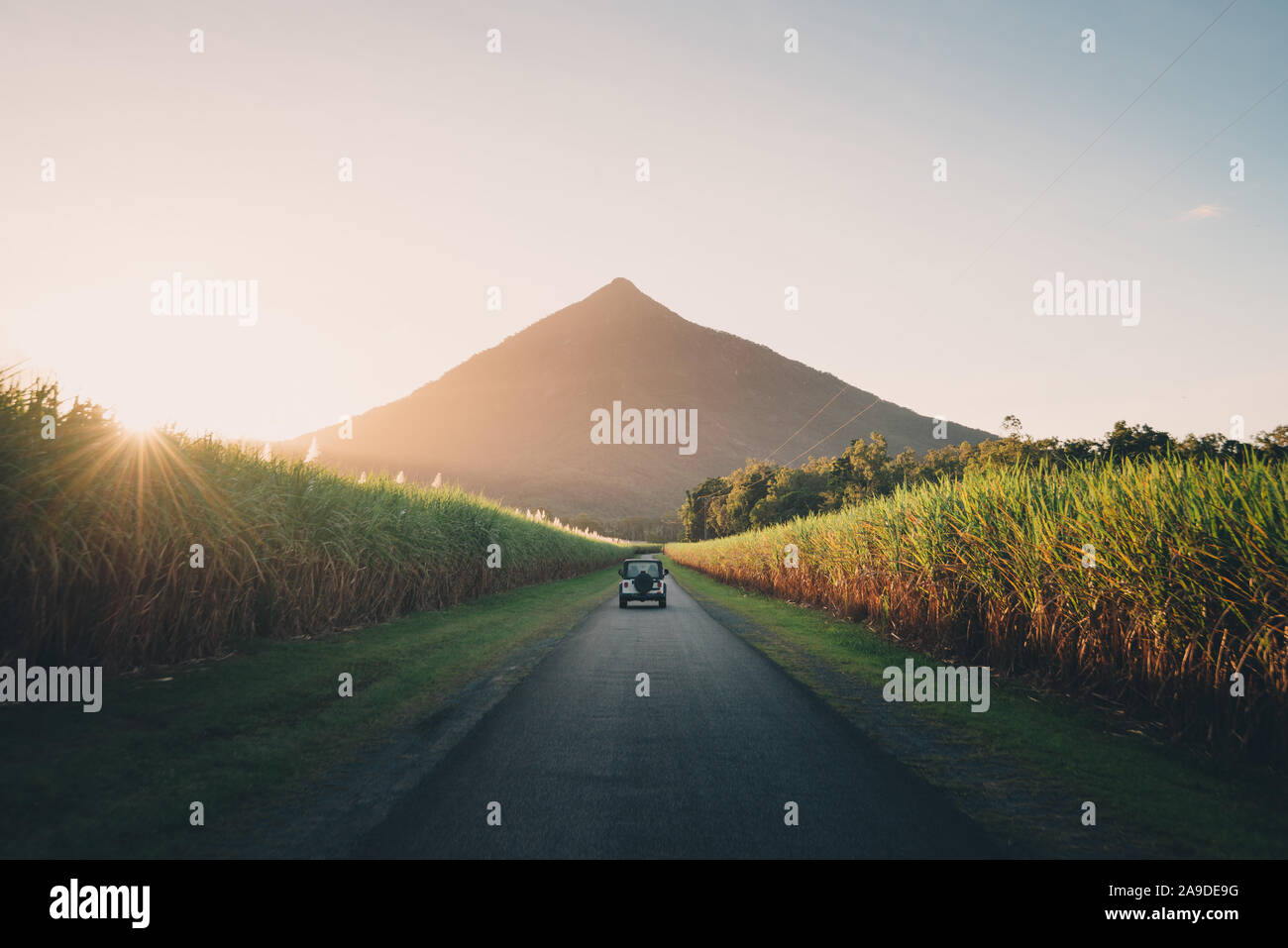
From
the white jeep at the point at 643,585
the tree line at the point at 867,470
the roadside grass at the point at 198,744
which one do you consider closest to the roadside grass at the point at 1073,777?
the roadside grass at the point at 198,744

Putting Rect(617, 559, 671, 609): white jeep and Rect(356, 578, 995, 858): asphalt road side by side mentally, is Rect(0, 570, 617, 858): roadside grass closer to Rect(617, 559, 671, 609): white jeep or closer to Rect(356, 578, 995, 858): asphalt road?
Rect(356, 578, 995, 858): asphalt road

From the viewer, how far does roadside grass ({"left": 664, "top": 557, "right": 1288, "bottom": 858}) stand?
3.85 meters

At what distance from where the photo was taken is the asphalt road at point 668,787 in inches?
143

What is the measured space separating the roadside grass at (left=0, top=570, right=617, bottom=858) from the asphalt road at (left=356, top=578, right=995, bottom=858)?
3.57ft

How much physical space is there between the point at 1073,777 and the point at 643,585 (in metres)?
17.1

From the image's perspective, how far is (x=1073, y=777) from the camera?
4.96 metres

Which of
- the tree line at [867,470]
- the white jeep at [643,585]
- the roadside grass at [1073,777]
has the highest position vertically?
the tree line at [867,470]

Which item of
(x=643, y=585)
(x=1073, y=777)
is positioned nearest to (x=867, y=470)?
(x=643, y=585)

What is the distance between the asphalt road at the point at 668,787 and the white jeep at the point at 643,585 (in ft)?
43.6

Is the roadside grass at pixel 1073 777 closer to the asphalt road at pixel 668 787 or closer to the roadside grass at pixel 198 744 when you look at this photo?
the asphalt road at pixel 668 787

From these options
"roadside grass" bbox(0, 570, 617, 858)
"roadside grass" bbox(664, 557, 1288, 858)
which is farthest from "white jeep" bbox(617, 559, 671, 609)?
"roadside grass" bbox(664, 557, 1288, 858)

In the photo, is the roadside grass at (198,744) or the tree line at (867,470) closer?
the roadside grass at (198,744)
